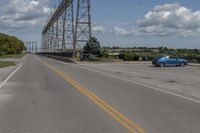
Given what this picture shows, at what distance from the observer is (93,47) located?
80.8 meters

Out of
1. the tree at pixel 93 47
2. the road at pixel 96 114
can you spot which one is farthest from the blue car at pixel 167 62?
the road at pixel 96 114

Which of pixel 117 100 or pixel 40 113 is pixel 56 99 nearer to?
pixel 117 100

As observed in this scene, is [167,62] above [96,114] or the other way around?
the other way around

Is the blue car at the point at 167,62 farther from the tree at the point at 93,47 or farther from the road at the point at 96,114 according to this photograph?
the road at the point at 96,114

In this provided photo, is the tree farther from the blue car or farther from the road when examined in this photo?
the road

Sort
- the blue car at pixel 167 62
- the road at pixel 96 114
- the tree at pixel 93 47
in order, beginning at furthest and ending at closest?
the tree at pixel 93 47, the blue car at pixel 167 62, the road at pixel 96 114

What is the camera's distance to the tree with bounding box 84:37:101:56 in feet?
262

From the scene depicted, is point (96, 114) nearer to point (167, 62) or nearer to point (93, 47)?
point (167, 62)

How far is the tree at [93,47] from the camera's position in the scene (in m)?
79.9

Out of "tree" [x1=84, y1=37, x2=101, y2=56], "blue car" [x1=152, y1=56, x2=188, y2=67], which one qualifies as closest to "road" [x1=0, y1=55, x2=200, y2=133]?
"blue car" [x1=152, y1=56, x2=188, y2=67]

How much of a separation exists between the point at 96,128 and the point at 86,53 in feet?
235

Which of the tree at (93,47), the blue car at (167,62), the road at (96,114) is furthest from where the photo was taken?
the tree at (93,47)

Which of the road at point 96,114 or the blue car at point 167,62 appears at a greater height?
the road at point 96,114

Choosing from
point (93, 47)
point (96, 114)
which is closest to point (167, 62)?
point (93, 47)
